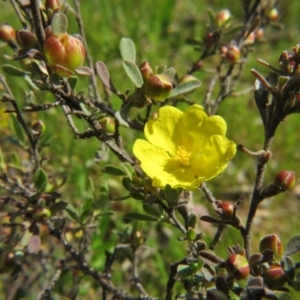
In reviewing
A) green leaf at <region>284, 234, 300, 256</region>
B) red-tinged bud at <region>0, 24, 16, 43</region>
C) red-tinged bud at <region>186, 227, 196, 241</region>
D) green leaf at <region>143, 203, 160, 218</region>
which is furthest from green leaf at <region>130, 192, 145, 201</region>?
red-tinged bud at <region>0, 24, 16, 43</region>

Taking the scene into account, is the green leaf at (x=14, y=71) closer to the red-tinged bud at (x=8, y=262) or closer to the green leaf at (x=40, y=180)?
the green leaf at (x=40, y=180)

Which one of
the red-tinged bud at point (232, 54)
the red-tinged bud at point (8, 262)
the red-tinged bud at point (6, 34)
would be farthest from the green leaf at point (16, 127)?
the red-tinged bud at point (232, 54)

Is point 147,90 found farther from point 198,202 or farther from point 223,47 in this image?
point 198,202

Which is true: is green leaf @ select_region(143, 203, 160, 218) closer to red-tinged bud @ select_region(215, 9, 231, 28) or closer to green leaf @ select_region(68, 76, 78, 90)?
green leaf @ select_region(68, 76, 78, 90)

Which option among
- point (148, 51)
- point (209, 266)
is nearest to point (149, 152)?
point (209, 266)

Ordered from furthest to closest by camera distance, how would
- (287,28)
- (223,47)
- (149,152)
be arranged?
(287,28), (223,47), (149,152)

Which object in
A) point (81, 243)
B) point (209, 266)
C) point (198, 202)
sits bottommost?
point (198, 202)
